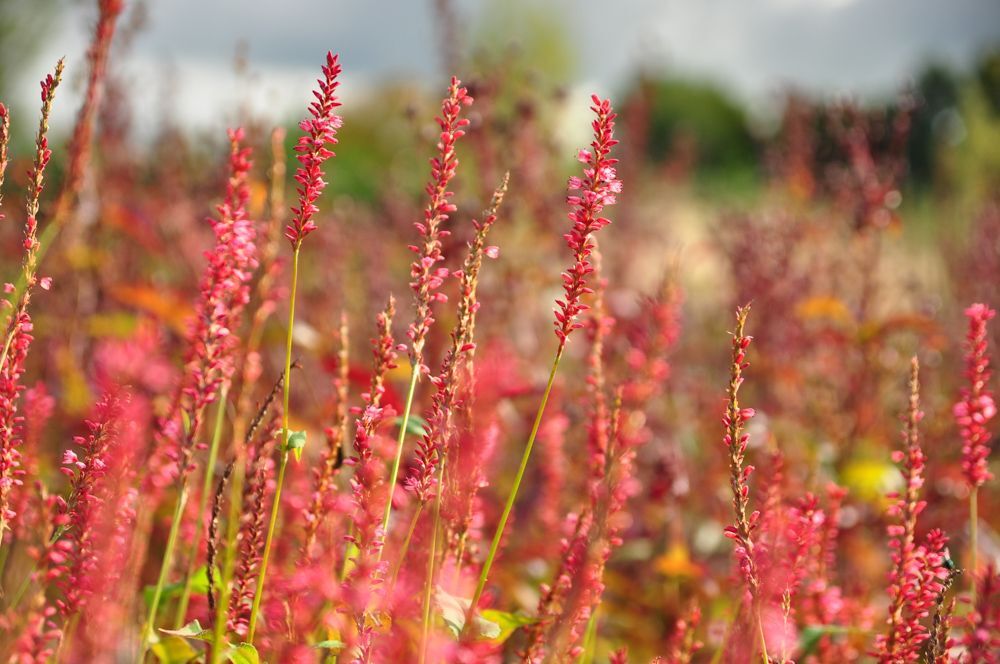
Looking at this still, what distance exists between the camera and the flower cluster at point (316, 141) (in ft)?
3.68

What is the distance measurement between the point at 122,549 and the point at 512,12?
80.5 feet

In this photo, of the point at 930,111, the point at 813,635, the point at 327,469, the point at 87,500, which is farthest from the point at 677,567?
the point at 930,111

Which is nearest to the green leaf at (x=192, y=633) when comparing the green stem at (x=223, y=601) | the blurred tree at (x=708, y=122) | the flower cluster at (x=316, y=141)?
the green stem at (x=223, y=601)

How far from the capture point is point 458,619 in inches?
50.9

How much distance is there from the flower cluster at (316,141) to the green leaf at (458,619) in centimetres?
49

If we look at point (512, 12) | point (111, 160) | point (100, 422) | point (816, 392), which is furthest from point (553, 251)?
point (512, 12)

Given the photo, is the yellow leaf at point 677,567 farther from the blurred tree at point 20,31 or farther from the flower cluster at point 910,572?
the blurred tree at point 20,31

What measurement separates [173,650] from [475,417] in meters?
0.52

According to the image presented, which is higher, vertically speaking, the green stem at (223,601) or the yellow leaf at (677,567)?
the yellow leaf at (677,567)

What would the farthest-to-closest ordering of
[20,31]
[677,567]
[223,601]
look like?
[20,31], [677,567], [223,601]

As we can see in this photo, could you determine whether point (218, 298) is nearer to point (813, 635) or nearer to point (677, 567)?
point (813, 635)

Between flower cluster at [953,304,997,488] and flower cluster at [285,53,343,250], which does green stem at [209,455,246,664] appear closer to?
flower cluster at [285,53,343,250]

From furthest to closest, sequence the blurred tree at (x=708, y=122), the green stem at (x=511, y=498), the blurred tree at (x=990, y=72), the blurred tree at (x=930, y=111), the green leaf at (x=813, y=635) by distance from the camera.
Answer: the blurred tree at (x=708, y=122) < the blurred tree at (x=930, y=111) < the blurred tree at (x=990, y=72) < the green leaf at (x=813, y=635) < the green stem at (x=511, y=498)

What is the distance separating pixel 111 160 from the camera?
4.62 m
